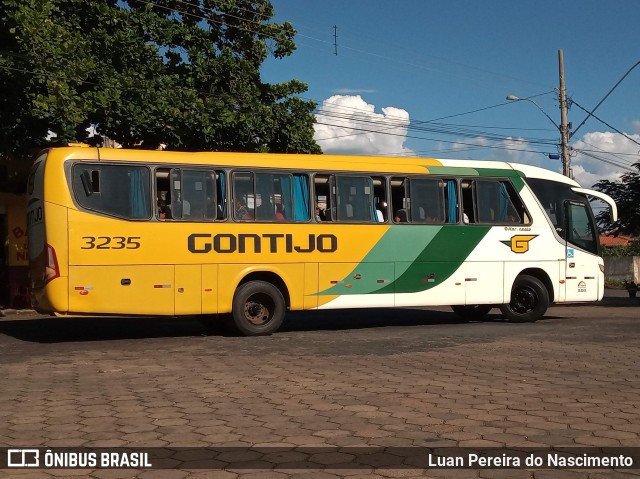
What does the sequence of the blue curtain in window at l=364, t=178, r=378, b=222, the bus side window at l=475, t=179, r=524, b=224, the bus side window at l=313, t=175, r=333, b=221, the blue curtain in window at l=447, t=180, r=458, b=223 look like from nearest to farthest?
the bus side window at l=313, t=175, r=333, b=221 → the blue curtain in window at l=364, t=178, r=378, b=222 → the blue curtain in window at l=447, t=180, r=458, b=223 → the bus side window at l=475, t=179, r=524, b=224

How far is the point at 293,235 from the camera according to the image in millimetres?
14805

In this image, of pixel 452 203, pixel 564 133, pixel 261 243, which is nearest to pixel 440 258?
pixel 452 203

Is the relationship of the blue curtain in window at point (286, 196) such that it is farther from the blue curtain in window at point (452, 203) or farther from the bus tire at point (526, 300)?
the bus tire at point (526, 300)

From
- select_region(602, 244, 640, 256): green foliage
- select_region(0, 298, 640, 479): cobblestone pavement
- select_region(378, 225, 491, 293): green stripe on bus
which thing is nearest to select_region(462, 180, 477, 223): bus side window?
select_region(378, 225, 491, 293): green stripe on bus

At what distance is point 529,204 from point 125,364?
32.7 feet

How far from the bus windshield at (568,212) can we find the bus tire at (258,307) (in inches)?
258

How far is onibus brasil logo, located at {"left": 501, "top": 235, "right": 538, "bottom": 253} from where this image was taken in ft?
55.7

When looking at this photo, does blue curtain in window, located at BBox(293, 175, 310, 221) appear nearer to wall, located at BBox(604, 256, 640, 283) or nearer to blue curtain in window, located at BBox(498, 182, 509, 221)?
blue curtain in window, located at BBox(498, 182, 509, 221)

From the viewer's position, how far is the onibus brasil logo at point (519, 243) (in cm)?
1697

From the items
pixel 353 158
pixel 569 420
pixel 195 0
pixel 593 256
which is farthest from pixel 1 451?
pixel 195 0

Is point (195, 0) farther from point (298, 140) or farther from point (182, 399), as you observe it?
point (182, 399)

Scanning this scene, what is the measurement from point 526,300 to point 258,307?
6267 millimetres

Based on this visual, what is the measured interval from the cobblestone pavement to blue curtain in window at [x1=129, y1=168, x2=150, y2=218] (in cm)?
224

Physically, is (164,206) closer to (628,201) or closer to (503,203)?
(503,203)
